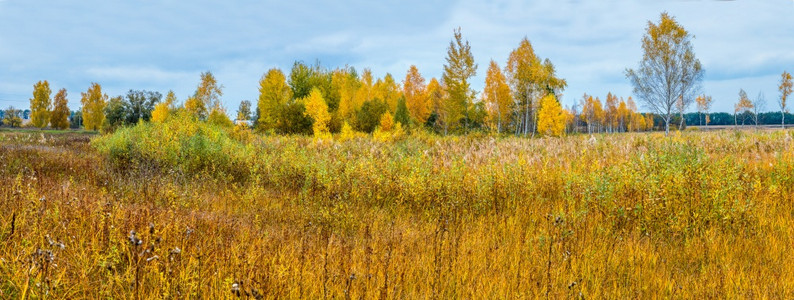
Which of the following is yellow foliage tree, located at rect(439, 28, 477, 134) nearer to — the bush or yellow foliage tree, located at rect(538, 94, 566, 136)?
yellow foliage tree, located at rect(538, 94, 566, 136)

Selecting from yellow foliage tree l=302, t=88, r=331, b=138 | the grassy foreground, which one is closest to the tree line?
yellow foliage tree l=302, t=88, r=331, b=138

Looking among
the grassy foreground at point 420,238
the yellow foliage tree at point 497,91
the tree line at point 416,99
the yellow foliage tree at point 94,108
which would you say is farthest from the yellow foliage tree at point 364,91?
the yellow foliage tree at point 94,108

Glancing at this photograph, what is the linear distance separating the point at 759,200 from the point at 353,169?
5.95 metres

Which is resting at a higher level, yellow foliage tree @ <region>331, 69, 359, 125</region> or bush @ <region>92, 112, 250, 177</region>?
yellow foliage tree @ <region>331, 69, 359, 125</region>

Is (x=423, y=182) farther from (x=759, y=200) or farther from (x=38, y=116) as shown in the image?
(x=38, y=116)

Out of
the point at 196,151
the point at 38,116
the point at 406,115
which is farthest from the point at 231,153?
the point at 38,116

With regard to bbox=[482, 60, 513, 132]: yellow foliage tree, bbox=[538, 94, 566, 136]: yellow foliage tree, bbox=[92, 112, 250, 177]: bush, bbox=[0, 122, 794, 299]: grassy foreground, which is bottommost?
bbox=[0, 122, 794, 299]: grassy foreground

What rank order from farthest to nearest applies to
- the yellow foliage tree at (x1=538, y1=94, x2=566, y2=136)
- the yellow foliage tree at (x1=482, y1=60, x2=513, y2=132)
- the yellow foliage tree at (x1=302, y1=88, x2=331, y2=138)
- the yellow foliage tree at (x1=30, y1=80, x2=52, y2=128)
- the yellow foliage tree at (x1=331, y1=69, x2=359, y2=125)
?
the yellow foliage tree at (x1=30, y1=80, x2=52, y2=128) < the yellow foliage tree at (x1=482, y1=60, x2=513, y2=132) < the yellow foliage tree at (x1=331, y1=69, x2=359, y2=125) < the yellow foliage tree at (x1=538, y1=94, x2=566, y2=136) < the yellow foliage tree at (x1=302, y1=88, x2=331, y2=138)

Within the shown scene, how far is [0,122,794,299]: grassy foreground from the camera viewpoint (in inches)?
109

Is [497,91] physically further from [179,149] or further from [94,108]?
[94,108]

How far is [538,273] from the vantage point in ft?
10.8

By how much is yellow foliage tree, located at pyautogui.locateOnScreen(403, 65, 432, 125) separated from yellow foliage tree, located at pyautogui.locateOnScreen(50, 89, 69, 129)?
47.5 m

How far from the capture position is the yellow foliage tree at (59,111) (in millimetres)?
56812

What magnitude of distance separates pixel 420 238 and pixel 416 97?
4336cm
